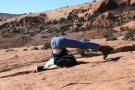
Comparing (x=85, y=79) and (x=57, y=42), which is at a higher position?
(x=57, y=42)

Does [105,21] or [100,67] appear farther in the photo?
[105,21]

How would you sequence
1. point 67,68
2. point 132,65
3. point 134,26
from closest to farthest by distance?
point 132,65 → point 67,68 → point 134,26

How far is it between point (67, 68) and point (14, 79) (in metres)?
1.42

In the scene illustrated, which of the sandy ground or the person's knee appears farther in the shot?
the person's knee

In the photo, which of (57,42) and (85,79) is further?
(57,42)

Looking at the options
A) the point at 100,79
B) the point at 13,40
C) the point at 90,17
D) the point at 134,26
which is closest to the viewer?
the point at 100,79

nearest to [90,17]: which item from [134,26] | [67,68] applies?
[134,26]

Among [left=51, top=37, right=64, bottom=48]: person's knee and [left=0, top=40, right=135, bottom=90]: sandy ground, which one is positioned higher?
[left=51, top=37, right=64, bottom=48]: person's knee

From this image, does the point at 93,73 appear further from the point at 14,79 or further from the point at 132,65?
the point at 14,79

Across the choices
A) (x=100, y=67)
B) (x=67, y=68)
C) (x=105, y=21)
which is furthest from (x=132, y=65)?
(x=105, y=21)

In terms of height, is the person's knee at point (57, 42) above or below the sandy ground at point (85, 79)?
above

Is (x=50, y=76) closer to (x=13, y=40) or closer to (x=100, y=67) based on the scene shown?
(x=100, y=67)

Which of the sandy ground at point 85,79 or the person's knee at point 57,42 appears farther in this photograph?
the person's knee at point 57,42

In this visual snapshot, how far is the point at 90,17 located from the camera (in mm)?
48688
